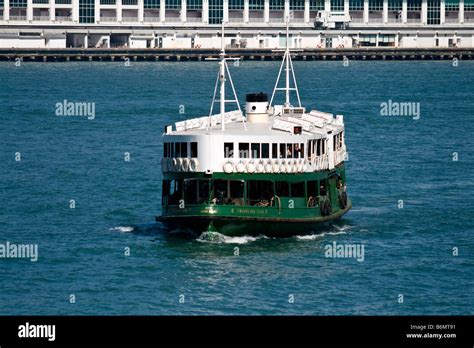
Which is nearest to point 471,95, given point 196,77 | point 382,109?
point 382,109

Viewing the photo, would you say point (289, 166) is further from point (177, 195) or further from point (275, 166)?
point (177, 195)

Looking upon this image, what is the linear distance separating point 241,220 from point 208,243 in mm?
1295

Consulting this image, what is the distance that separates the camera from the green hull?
168 feet

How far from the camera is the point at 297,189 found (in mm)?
52812

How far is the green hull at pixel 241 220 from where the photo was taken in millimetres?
51344

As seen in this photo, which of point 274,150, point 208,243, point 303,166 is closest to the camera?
point 208,243

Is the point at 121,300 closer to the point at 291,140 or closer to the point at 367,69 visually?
the point at 291,140

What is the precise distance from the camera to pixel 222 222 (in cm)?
5134

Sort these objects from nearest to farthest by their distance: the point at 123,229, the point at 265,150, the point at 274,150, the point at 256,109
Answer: the point at 265,150 < the point at 274,150 < the point at 123,229 < the point at 256,109

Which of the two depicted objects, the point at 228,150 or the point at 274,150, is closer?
the point at 228,150

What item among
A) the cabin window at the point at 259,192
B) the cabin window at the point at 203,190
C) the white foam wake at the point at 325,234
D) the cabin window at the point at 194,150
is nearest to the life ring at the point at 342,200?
the white foam wake at the point at 325,234

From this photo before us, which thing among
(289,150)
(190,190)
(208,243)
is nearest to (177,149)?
(190,190)

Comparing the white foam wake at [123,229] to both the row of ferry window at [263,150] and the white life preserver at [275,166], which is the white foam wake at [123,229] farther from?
the white life preserver at [275,166]

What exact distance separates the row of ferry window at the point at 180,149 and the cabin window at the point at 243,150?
1452 mm
